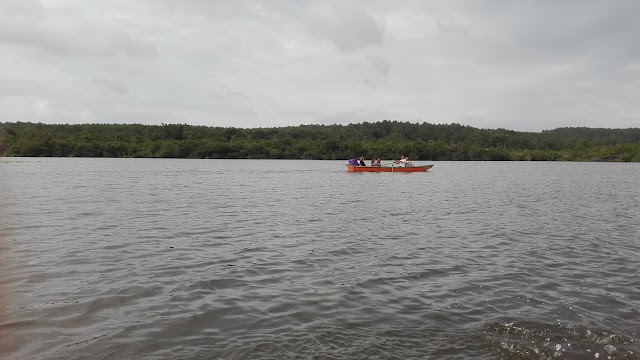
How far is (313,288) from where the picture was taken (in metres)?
12.1

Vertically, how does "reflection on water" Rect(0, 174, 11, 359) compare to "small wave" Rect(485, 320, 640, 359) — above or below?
above

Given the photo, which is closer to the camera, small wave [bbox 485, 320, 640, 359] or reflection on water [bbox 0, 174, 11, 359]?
reflection on water [bbox 0, 174, 11, 359]

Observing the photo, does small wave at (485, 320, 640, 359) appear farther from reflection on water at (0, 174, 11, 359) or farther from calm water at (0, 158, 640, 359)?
reflection on water at (0, 174, 11, 359)

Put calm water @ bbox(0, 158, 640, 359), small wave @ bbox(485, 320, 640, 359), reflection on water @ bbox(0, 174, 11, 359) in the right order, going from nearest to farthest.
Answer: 1. reflection on water @ bbox(0, 174, 11, 359)
2. small wave @ bbox(485, 320, 640, 359)
3. calm water @ bbox(0, 158, 640, 359)

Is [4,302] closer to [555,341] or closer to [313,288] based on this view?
[313,288]

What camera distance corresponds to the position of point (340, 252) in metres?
16.7

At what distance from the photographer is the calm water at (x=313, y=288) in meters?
8.50

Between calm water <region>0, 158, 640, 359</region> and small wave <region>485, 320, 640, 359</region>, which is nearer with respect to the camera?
small wave <region>485, 320, 640, 359</region>

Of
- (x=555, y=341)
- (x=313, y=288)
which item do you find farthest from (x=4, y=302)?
(x=555, y=341)

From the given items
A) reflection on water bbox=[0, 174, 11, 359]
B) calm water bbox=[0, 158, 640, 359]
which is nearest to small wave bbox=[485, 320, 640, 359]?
calm water bbox=[0, 158, 640, 359]

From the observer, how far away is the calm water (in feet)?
27.9

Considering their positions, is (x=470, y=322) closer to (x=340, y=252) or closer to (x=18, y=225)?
(x=340, y=252)

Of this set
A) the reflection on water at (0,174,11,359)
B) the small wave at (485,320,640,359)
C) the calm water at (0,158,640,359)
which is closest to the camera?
the reflection on water at (0,174,11,359)

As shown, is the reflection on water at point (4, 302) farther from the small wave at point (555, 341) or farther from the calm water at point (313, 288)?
the small wave at point (555, 341)
